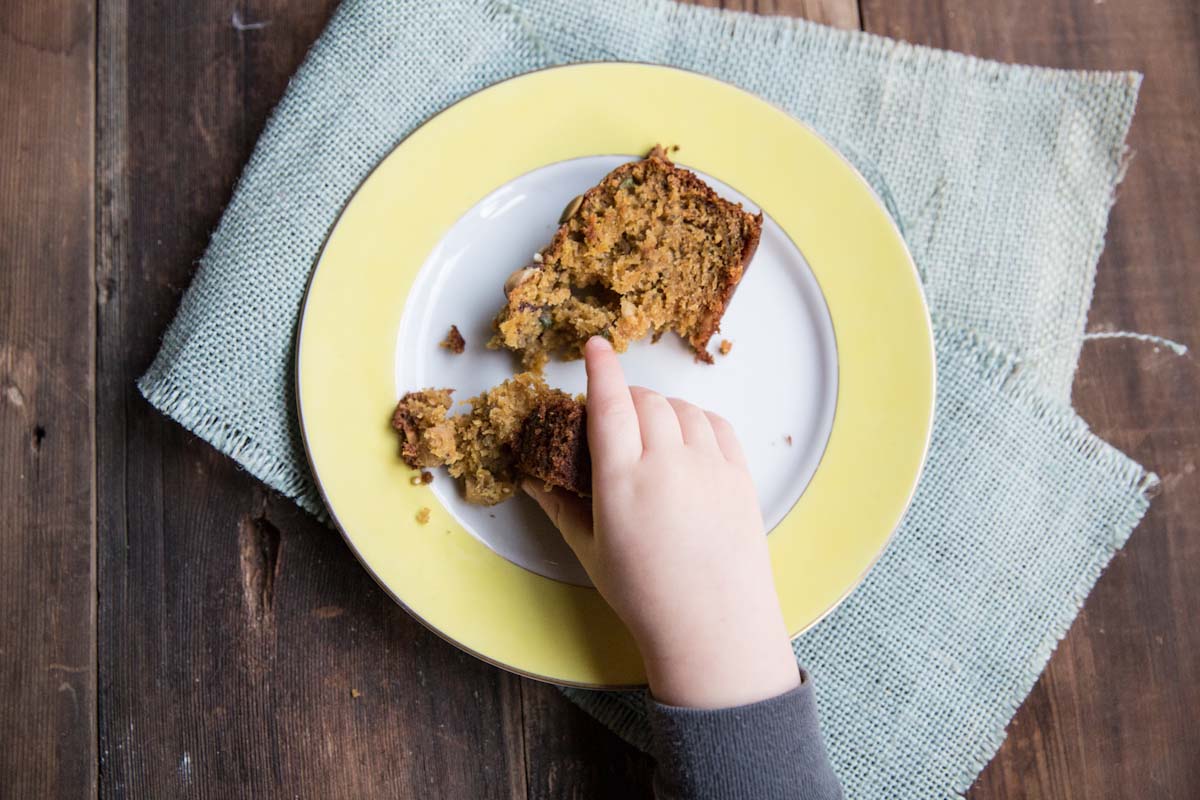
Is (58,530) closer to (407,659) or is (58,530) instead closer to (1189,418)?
(407,659)

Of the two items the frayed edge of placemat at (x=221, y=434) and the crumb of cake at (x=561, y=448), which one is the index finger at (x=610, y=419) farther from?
the frayed edge of placemat at (x=221, y=434)

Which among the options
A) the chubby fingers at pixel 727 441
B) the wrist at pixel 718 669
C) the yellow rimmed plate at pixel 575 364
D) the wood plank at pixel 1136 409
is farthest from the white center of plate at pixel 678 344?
the wood plank at pixel 1136 409

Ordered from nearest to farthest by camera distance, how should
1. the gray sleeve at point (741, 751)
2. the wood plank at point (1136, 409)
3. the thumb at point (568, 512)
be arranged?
the gray sleeve at point (741, 751)
the thumb at point (568, 512)
the wood plank at point (1136, 409)

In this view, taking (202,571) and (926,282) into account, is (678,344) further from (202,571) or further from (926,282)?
(202,571)

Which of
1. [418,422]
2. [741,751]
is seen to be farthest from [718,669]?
[418,422]

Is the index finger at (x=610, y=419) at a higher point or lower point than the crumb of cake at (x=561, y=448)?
higher
